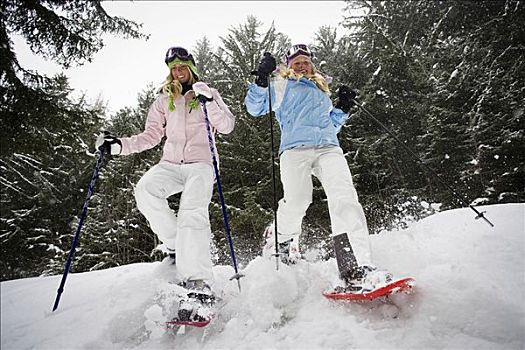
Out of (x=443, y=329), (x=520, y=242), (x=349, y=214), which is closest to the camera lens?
(x=443, y=329)

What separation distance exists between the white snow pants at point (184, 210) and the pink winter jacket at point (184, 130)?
0.39ft

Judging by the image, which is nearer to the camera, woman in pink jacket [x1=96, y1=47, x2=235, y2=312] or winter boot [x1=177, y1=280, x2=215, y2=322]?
winter boot [x1=177, y1=280, x2=215, y2=322]

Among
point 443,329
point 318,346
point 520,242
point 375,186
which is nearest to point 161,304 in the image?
point 318,346

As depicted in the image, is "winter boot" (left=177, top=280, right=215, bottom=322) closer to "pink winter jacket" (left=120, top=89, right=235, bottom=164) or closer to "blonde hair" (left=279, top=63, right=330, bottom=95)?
"pink winter jacket" (left=120, top=89, right=235, bottom=164)

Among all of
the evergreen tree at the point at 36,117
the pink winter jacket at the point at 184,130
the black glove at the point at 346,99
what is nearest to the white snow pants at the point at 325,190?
the black glove at the point at 346,99

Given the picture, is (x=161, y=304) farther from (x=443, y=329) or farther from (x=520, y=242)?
(x=520, y=242)

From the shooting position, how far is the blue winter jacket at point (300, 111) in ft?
11.5

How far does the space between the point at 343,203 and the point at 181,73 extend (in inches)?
85.3

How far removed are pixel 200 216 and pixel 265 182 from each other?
20.8 ft

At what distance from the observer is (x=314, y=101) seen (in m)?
3.72

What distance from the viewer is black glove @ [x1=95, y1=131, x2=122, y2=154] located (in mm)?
3385

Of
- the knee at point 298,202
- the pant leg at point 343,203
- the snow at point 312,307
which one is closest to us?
the snow at point 312,307

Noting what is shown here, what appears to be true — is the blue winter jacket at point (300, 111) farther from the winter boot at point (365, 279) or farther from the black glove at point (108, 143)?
the black glove at point (108, 143)

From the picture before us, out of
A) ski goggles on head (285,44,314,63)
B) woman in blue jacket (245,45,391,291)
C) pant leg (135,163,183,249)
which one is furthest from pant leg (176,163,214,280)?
ski goggles on head (285,44,314,63)
